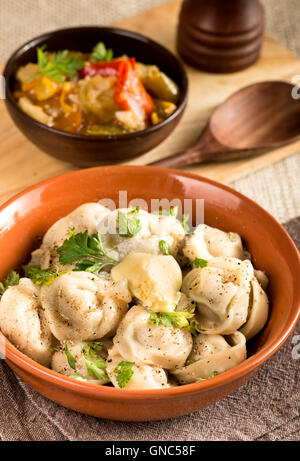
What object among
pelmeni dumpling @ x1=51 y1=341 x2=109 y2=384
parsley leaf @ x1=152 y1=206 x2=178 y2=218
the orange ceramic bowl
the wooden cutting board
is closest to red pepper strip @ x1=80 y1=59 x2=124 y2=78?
the wooden cutting board

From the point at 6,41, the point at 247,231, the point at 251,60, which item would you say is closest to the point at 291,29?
the point at 251,60

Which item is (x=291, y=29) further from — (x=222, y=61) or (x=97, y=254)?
(x=97, y=254)

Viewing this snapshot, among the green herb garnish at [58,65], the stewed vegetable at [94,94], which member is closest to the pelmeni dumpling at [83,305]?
the stewed vegetable at [94,94]

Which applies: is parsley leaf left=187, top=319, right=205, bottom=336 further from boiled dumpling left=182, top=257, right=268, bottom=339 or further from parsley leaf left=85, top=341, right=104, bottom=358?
parsley leaf left=85, top=341, right=104, bottom=358

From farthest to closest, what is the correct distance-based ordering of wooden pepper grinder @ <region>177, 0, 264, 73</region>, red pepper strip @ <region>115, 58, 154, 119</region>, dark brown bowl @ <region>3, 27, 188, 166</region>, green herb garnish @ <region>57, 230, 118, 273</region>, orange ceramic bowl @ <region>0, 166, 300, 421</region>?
1. wooden pepper grinder @ <region>177, 0, 264, 73</region>
2. red pepper strip @ <region>115, 58, 154, 119</region>
3. dark brown bowl @ <region>3, 27, 188, 166</region>
4. green herb garnish @ <region>57, 230, 118, 273</region>
5. orange ceramic bowl @ <region>0, 166, 300, 421</region>

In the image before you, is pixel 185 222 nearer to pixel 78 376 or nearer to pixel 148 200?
pixel 148 200
